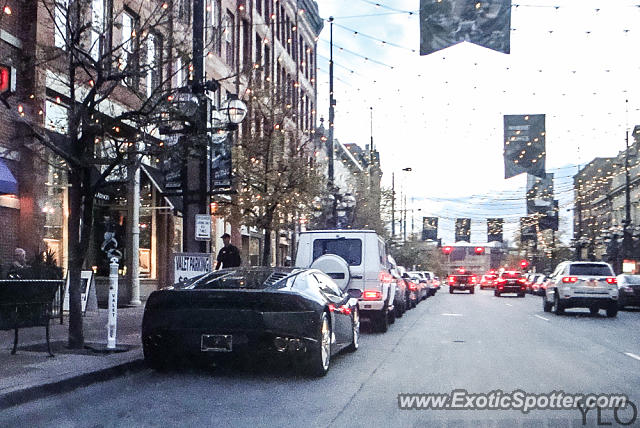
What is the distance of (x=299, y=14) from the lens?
4262cm

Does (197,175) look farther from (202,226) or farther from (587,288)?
(587,288)

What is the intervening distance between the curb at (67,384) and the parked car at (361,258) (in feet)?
20.4

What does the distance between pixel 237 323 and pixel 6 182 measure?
7.91 m

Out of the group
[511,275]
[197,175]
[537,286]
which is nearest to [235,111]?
[197,175]

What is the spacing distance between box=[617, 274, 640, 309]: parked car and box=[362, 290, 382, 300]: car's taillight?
1508cm

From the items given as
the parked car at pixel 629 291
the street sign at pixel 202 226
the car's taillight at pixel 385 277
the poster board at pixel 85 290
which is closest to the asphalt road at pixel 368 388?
the car's taillight at pixel 385 277

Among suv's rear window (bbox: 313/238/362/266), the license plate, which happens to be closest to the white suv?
suv's rear window (bbox: 313/238/362/266)

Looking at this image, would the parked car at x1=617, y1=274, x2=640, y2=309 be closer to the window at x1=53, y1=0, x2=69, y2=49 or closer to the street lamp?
the street lamp

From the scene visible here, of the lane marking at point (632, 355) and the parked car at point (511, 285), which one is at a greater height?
the lane marking at point (632, 355)

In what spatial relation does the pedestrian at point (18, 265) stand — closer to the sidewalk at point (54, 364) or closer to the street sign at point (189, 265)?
the sidewalk at point (54, 364)

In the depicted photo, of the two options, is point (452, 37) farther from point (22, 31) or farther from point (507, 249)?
point (507, 249)

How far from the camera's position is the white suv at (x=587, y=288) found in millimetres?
22125

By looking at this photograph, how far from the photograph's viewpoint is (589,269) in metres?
22.9

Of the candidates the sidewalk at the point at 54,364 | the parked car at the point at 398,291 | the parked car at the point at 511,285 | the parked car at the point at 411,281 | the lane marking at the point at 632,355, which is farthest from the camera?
the parked car at the point at 511,285
